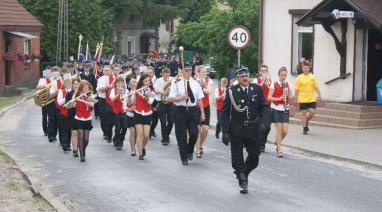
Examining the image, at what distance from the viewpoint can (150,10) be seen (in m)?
65.6

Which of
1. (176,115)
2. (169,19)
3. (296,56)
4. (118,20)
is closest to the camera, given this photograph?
(176,115)

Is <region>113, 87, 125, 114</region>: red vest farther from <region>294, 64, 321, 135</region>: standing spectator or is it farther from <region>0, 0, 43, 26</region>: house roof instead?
<region>0, 0, 43, 26</region>: house roof

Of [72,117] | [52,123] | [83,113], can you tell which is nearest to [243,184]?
[83,113]

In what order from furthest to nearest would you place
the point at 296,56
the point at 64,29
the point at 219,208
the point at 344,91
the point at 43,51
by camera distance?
1. the point at 43,51
2. the point at 64,29
3. the point at 296,56
4. the point at 344,91
5. the point at 219,208

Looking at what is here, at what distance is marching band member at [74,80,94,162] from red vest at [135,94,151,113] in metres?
0.85

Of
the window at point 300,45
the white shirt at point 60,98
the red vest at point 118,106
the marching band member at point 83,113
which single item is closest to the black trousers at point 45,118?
the white shirt at point 60,98

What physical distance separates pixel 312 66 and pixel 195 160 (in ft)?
31.9

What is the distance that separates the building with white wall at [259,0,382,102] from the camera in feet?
73.7

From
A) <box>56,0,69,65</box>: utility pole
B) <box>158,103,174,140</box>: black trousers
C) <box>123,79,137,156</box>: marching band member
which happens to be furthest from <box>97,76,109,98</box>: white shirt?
<box>56,0,69,65</box>: utility pole

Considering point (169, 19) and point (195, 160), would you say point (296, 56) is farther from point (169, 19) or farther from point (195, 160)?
point (169, 19)

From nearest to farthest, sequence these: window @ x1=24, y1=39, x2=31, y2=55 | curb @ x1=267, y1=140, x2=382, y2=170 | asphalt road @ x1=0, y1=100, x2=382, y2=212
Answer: asphalt road @ x1=0, y1=100, x2=382, y2=212 < curb @ x1=267, y1=140, x2=382, y2=170 < window @ x1=24, y1=39, x2=31, y2=55

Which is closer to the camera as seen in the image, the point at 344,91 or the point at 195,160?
the point at 195,160

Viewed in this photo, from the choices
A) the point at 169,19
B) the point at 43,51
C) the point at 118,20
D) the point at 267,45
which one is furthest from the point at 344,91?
the point at 169,19

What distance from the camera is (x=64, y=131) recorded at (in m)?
17.1
